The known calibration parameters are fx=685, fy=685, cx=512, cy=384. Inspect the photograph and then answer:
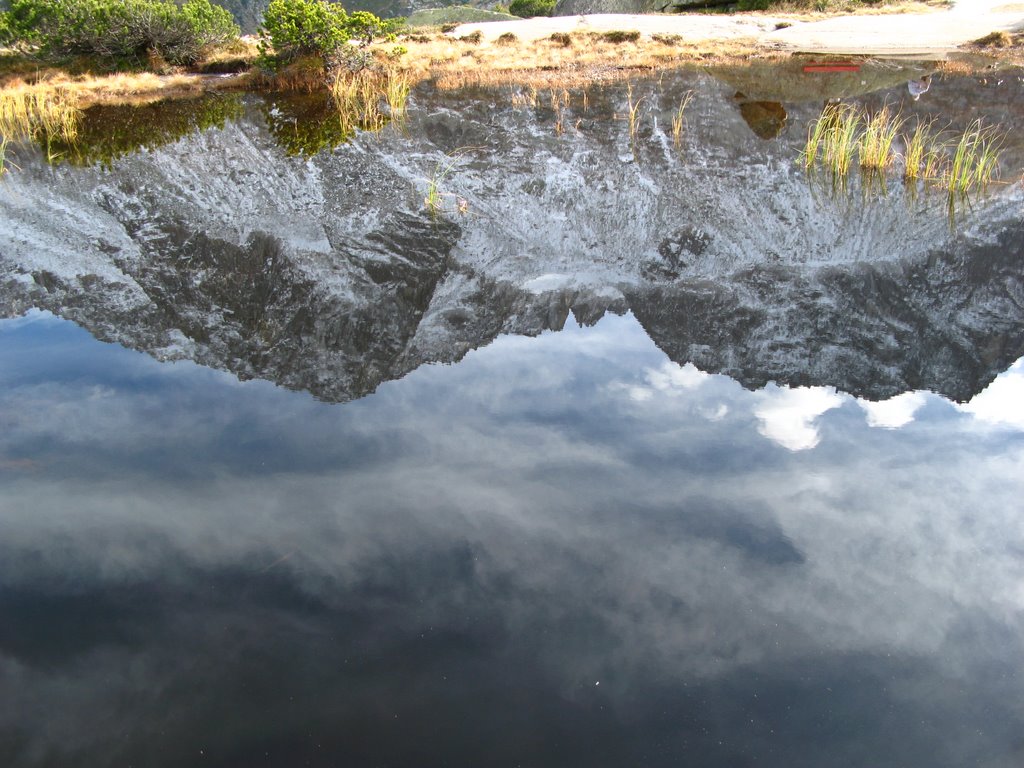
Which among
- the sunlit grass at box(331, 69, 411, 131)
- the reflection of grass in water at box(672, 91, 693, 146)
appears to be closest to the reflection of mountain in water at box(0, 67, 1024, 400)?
the reflection of grass in water at box(672, 91, 693, 146)

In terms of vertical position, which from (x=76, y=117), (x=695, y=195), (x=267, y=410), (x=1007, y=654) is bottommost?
(x=1007, y=654)

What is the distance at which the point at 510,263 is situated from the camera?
5992 mm

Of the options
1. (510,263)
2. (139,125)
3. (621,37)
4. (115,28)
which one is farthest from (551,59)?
(510,263)

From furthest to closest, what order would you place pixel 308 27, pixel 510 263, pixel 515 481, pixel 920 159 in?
pixel 308 27 → pixel 920 159 → pixel 510 263 → pixel 515 481

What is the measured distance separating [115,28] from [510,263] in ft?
52.9

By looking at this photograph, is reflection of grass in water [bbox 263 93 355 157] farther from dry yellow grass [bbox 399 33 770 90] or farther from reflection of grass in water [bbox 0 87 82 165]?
reflection of grass in water [bbox 0 87 82 165]

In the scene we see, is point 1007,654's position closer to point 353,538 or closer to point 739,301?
point 353,538

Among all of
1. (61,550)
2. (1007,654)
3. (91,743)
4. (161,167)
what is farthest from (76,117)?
(1007,654)

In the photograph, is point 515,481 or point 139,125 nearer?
point 515,481

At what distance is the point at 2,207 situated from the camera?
7.45 meters

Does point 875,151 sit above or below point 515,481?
above

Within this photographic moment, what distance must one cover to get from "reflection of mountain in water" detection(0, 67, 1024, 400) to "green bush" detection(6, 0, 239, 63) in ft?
33.4

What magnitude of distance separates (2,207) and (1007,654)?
9.33 meters

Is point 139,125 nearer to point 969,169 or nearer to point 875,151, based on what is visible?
point 875,151
